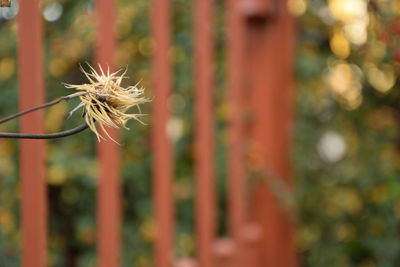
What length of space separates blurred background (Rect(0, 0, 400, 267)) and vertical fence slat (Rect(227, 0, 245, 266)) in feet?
0.33

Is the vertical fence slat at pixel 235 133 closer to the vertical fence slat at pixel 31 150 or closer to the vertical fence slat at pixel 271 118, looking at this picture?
the vertical fence slat at pixel 271 118

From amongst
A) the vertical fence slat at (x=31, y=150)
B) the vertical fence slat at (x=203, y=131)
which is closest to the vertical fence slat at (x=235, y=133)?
the vertical fence slat at (x=203, y=131)

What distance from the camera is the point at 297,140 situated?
2.31m

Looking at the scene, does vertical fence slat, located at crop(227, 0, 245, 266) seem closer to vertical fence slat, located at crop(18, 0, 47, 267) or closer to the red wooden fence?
the red wooden fence

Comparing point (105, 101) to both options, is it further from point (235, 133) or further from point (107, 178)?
point (235, 133)

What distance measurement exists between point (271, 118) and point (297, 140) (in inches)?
5.9

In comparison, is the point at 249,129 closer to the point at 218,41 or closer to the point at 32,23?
the point at 218,41

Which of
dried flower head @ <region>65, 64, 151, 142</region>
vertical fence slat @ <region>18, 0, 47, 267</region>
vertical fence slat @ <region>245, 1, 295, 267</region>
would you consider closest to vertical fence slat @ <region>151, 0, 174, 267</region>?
vertical fence slat @ <region>18, 0, 47, 267</region>

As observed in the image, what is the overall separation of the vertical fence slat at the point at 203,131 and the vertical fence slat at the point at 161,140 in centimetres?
26

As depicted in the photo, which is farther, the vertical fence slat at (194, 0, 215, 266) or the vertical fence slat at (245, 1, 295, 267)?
the vertical fence slat at (245, 1, 295, 267)

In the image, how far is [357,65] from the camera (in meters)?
1.98

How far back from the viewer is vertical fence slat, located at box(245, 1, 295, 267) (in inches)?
91.7

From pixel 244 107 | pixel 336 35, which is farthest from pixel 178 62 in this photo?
pixel 336 35

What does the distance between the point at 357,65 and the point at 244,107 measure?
0.54 metres
